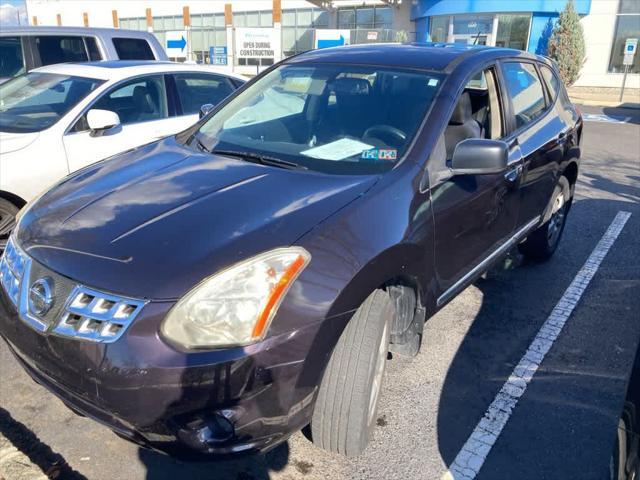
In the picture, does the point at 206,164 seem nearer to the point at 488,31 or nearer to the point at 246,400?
the point at 246,400

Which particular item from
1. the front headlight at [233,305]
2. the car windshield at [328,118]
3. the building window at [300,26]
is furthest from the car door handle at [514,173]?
the building window at [300,26]

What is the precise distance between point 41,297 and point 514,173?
2.73m

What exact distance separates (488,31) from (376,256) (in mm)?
23270

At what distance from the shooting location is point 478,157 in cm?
273

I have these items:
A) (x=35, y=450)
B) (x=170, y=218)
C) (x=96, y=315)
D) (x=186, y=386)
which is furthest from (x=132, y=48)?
(x=186, y=386)

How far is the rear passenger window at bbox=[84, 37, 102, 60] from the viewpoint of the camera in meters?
7.24

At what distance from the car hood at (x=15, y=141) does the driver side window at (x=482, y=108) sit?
3.23 metres

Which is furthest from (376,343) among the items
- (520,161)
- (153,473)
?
(520,161)

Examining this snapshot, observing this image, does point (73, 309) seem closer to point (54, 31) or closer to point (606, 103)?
point (54, 31)

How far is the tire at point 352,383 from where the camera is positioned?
86.9 inches

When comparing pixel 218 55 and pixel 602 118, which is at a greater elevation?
pixel 218 55

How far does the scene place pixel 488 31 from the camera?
22.8 m

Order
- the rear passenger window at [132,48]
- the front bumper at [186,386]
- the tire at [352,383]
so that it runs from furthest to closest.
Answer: the rear passenger window at [132,48] < the tire at [352,383] < the front bumper at [186,386]

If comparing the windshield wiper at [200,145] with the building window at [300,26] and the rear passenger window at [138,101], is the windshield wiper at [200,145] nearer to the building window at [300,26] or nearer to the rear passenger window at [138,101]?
the rear passenger window at [138,101]
